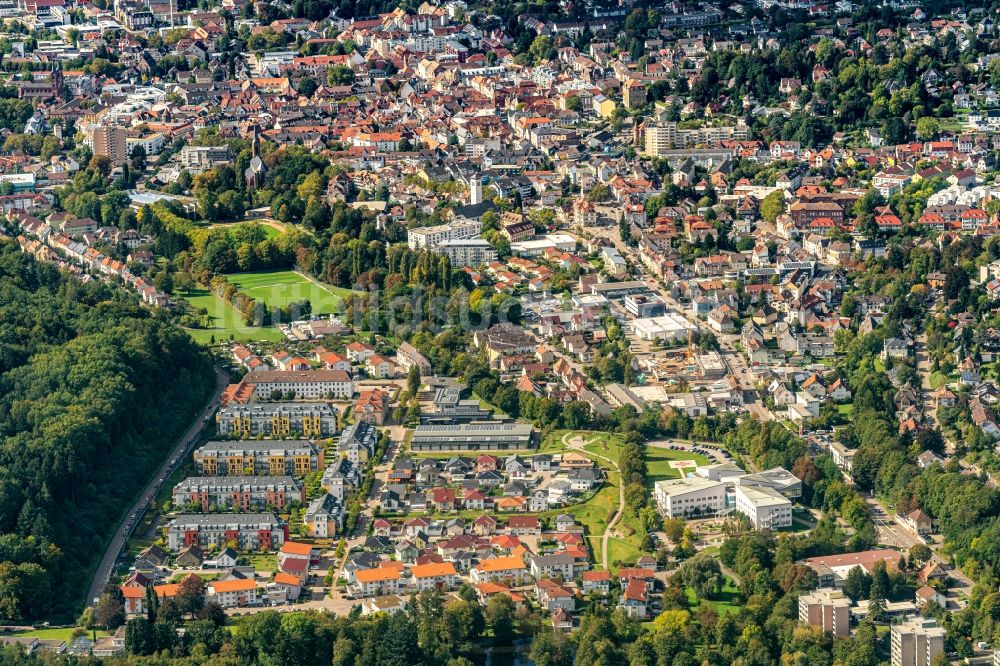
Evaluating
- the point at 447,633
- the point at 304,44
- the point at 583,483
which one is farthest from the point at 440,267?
the point at 304,44

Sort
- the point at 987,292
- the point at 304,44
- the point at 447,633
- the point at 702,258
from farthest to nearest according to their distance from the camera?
the point at 304,44
the point at 702,258
the point at 987,292
the point at 447,633

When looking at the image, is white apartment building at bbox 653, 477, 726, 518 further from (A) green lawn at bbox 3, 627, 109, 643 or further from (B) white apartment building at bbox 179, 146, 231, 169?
(B) white apartment building at bbox 179, 146, 231, 169

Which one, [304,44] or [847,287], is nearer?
[847,287]

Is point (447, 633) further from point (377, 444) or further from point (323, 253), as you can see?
point (323, 253)

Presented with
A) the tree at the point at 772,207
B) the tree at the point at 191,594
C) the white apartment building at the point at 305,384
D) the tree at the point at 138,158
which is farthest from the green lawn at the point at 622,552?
the tree at the point at 138,158

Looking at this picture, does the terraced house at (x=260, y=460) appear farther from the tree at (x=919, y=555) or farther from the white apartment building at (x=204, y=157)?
the white apartment building at (x=204, y=157)

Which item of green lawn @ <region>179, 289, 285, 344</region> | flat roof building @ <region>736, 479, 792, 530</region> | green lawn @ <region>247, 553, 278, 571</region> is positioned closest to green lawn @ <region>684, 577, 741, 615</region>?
flat roof building @ <region>736, 479, 792, 530</region>

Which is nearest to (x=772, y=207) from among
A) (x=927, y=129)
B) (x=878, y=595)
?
(x=927, y=129)
